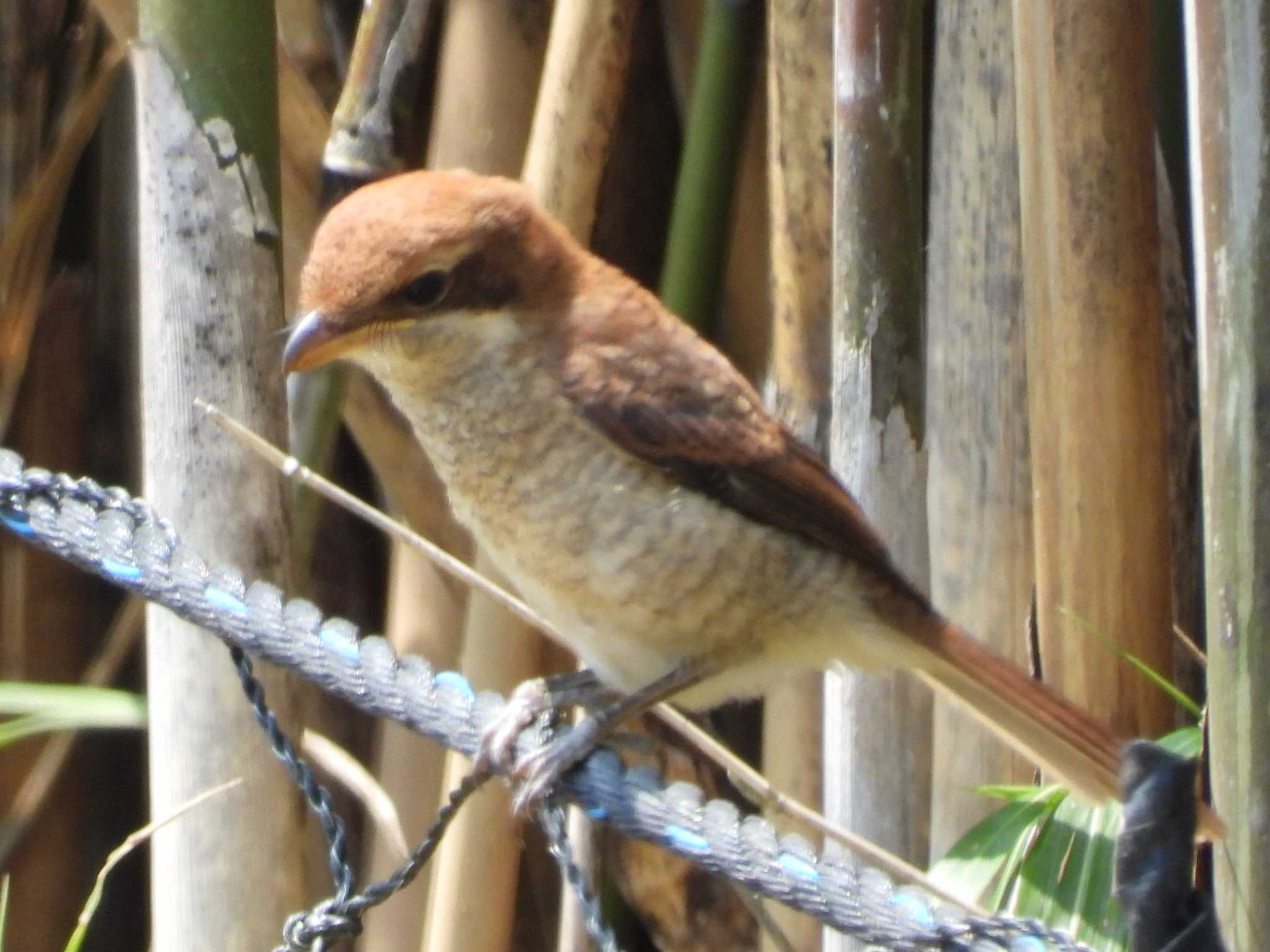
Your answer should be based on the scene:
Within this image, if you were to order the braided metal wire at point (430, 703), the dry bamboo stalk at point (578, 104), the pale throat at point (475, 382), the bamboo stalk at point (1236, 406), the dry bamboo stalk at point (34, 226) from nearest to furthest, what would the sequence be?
the braided metal wire at point (430, 703), the bamboo stalk at point (1236, 406), the pale throat at point (475, 382), the dry bamboo stalk at point (578, 104), the dry bamboo stalk at point (34, 226)

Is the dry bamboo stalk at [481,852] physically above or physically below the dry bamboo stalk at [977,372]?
below

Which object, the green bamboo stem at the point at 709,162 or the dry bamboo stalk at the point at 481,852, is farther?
the dry bamboo stalk at the point at 481,852

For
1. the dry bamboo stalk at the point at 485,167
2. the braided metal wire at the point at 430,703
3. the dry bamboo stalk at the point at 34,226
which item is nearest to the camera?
the braided metal wire at the point at 430,703

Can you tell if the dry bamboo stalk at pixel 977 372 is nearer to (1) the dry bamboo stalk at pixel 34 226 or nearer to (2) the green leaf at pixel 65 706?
(2) the green leaf at pixel 65 706

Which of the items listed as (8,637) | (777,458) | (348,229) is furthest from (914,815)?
(8,637)

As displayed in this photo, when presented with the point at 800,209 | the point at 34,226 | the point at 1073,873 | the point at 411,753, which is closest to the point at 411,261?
the point at 800,209

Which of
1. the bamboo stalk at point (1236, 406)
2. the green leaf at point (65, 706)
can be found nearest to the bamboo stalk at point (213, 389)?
the green leaf at point (65, 706)
